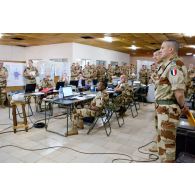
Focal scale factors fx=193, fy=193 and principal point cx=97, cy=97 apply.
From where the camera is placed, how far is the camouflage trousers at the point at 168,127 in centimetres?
239

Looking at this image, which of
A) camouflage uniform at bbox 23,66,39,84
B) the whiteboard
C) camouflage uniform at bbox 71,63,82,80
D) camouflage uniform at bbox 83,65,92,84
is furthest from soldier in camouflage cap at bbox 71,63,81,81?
the whiteboard

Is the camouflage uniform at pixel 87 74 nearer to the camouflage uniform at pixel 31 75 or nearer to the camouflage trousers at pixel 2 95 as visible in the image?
the camouflage uniform at pixel 31 75

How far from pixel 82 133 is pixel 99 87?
41.7 inches

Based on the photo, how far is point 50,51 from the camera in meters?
8.90

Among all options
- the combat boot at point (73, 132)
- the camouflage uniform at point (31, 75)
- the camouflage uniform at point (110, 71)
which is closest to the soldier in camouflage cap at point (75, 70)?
Answer: the camouflage uniform at point (31, 75)

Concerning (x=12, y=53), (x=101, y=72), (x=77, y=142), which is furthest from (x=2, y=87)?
(x=101, y=72)

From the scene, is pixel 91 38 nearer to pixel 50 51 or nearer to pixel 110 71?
pixel 50 51

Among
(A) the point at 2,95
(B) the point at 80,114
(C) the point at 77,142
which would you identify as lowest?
(C) the point at 77,142

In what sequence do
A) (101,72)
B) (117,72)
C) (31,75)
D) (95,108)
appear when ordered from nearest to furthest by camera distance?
(95,108)
(31,75)
(101,72)
(117,72)

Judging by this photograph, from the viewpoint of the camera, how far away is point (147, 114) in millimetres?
6098

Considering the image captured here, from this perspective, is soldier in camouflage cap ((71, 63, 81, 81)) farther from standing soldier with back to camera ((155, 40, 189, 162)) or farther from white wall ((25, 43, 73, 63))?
standing soldier with back to camera ((155, 40, 189, 162))

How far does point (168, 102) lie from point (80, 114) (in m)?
2.20

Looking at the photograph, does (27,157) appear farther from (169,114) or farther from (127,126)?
(127,126)

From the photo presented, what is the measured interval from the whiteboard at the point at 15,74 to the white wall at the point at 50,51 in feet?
4.17
